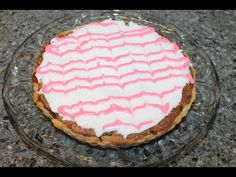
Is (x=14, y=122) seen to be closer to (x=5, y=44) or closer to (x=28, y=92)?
(x=28, y=92)

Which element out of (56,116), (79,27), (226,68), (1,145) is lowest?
(1,145)

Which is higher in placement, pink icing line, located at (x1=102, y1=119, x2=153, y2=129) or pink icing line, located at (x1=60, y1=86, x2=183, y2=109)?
pink icing line, located at (x1=60, y1=86, x2=183, y2=109)

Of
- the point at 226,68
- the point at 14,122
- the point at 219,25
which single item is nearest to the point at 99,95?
the point at 14,122

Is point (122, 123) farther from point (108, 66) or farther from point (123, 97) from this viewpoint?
point (108, 66)

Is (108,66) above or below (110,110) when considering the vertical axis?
above

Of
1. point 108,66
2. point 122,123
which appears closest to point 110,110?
point 122,123
